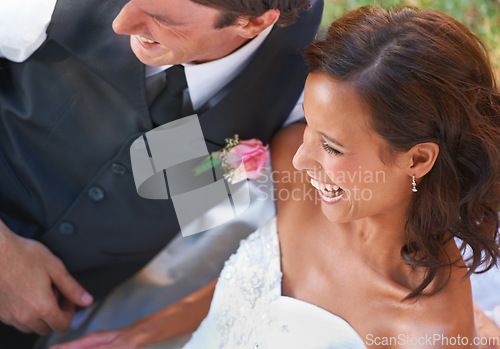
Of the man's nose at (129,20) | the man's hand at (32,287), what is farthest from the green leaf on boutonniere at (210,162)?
the man's hand at (32,287)

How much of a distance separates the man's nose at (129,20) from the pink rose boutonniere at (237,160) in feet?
1.76

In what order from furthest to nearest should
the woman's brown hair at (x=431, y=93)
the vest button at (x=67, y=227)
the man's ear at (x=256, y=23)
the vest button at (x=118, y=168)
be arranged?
the vest button at (x=67, y=227) < the vest button at (x=118, y=168) < the man's ear at (x=256, y=23) < the woman's brown hair at (x=431, y=93)

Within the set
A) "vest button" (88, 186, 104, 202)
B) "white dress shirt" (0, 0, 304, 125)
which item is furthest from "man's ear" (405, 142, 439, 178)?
"vest button" (88, 186, 104, 202)

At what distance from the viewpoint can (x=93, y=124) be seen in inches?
84.4

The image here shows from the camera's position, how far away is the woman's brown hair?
5.40 feet

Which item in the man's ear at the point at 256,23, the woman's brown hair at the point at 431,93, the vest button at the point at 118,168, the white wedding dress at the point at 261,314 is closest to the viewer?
the woman's brown hair at the point at 431,93

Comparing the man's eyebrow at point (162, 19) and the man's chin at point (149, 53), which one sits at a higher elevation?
the man's eyebrow at point (162, 19)

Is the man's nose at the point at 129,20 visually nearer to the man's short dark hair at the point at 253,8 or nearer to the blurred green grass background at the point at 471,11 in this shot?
the man's short dark hair at the point at 253,8

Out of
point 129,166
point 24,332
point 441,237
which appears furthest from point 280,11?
point 24,332

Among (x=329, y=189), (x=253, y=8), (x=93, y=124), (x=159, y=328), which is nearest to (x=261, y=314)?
(x=159, y=328)

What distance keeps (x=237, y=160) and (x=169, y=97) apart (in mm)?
336

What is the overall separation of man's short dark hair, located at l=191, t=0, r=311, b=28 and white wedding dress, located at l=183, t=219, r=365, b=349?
2.62 feet

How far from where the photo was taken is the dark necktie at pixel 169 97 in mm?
2088

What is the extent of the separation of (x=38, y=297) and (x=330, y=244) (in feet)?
3.59
